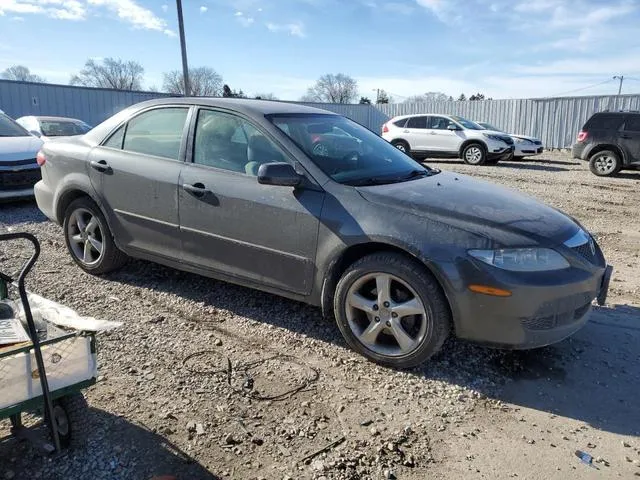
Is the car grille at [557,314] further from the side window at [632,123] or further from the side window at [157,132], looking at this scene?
the side window at [632,123]

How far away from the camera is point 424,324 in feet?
10.3

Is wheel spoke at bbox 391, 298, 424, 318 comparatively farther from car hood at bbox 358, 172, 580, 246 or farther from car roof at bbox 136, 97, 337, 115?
car roof at bbox 136, 97, 337, 115

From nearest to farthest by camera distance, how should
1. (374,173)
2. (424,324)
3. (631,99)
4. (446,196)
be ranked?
(424,324), (446,196), (374,173), (631,99)

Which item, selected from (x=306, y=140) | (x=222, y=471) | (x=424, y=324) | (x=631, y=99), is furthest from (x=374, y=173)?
(x=631, y=99)

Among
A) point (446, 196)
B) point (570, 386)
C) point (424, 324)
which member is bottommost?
point (570, 386)

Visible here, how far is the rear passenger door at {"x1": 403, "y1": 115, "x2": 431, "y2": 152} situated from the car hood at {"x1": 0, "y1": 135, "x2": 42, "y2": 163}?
38.2 feet

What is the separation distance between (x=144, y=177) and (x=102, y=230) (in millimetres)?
791

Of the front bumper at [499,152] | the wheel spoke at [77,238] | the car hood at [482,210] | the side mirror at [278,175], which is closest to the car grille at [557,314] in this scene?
the car hood at [482,210]

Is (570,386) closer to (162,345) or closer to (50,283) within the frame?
(162,345)

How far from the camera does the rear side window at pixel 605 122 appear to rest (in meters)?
12.8

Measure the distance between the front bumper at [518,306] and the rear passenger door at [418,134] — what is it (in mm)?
14312

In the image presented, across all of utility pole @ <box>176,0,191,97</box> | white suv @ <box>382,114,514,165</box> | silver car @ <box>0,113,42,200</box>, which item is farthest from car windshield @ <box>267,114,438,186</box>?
utility pole @ <box>176,0,191,97</box>

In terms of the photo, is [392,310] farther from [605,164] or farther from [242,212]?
[605,164]

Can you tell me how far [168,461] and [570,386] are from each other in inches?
94.4
